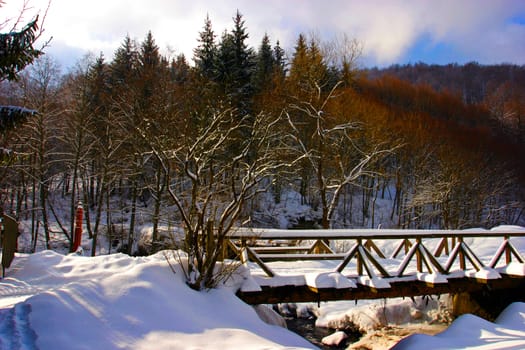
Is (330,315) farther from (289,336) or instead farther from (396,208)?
(396,208)

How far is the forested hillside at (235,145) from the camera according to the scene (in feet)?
60.5

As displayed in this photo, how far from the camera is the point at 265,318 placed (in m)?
7.92

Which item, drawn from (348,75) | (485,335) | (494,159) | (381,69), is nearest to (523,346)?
(485,335)

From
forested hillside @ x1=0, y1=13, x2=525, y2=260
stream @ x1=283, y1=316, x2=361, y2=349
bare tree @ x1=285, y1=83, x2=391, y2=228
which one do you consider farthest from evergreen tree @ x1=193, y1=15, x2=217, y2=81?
stream @ x1=283, y1=316, x2=361, y2=349

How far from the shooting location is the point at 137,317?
5254 mm

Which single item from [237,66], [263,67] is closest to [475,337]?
[237,66]

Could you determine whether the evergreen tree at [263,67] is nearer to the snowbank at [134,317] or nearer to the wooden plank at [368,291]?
the wooden plank at [368,291]

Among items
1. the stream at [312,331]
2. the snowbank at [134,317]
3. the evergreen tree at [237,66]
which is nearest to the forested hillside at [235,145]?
the evergreen tree at [237,66]

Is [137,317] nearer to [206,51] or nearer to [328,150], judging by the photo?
[328,150]

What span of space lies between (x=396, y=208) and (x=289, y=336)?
3167 centimetres

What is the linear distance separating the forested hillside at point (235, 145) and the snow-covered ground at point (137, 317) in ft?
21.8

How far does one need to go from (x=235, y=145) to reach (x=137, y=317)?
20360mm

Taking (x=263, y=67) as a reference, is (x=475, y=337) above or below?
below

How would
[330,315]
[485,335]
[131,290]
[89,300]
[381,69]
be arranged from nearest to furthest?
[89,300] < [131,290] < [485,335] < [330,315] < [381,69]
